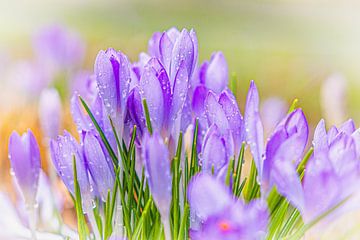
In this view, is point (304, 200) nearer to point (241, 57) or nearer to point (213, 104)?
point (213, 104)

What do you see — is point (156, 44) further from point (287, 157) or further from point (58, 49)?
point (58, 49)

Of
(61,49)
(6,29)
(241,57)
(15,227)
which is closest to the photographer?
(15,227)

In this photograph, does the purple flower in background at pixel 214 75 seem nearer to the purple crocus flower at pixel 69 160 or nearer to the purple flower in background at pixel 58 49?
the purple crocus flower at pixel 69 160

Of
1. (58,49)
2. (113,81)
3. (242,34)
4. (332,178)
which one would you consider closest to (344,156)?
(332,178)

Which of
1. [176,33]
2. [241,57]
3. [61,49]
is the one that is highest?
[241,57]

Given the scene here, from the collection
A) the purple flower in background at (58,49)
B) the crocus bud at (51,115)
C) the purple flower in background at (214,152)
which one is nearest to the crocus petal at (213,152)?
the purple flower in background at (214,152)

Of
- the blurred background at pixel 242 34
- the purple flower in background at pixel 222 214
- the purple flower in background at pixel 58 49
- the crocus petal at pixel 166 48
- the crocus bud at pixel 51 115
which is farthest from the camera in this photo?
the blurred background at pixel 242 34

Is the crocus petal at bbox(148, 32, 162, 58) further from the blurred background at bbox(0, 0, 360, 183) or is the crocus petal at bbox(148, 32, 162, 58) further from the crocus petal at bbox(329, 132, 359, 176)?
the blurred background at bbox(0, 0, 360, 183)

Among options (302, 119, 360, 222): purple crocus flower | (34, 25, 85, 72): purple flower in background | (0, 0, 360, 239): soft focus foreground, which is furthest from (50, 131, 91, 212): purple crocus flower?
(34, 25, 85, 72): purple flower in background

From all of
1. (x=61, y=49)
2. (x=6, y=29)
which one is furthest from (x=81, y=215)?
(x=6, y=29)
